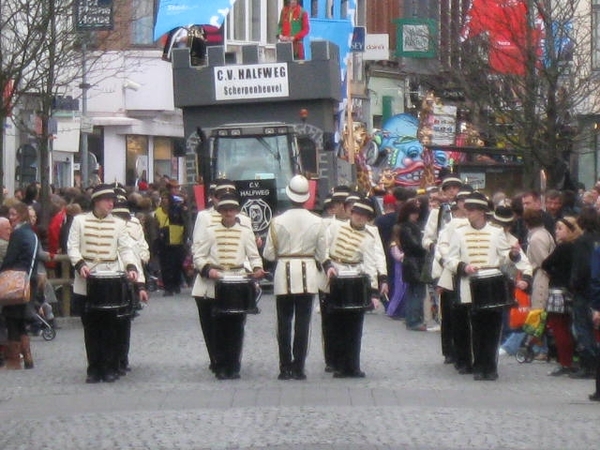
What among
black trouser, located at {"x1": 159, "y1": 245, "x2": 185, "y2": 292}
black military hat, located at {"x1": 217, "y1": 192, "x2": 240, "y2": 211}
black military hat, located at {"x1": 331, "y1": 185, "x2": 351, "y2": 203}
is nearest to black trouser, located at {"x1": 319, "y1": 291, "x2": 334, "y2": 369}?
black military hat, located at {"x1": 217, "y1": 192, "x2": 240, "y2": 211}

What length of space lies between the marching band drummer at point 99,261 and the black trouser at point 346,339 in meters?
1.98

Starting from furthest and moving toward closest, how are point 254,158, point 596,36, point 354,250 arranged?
point 596,36, point 254,158, point 354,250

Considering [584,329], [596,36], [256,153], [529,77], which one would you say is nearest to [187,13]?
[256,153]

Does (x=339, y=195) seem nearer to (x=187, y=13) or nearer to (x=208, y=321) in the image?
(x=208, y=321)

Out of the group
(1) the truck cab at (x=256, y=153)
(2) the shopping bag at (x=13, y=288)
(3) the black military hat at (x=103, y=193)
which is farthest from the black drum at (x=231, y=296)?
(1) the truck cab at (x=256, y=153)

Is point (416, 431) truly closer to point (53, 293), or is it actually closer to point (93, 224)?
point (93, 224)

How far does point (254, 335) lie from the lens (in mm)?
22562

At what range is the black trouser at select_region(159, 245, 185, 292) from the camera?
100 feet

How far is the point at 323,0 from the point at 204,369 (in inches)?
1495

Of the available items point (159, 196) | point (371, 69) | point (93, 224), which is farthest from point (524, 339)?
point (371, 69)

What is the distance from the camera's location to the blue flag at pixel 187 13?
1452 inches

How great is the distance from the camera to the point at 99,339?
1758cm

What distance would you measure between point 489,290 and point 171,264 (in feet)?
45.1

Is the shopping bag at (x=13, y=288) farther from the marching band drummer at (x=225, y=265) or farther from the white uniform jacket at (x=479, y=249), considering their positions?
the white uniform jacket at (x=479, y=249)
